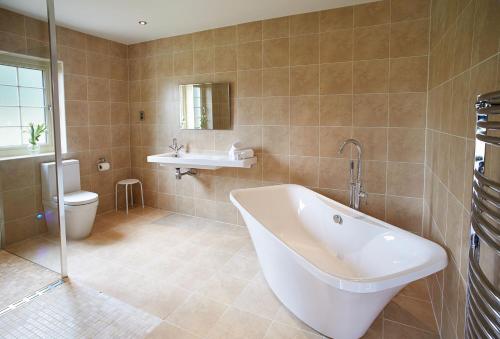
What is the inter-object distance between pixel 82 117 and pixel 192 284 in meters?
2.68

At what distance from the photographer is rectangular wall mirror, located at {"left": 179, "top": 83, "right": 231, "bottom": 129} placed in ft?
12.1

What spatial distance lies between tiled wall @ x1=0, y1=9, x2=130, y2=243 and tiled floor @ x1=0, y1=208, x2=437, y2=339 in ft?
1.48

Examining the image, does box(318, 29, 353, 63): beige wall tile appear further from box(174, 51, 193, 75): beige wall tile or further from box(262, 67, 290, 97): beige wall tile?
box(174, 51, 193, 75): beige wall tile

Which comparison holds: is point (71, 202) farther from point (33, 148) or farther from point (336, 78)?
point (336, 78)

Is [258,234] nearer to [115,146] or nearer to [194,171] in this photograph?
[194,171]

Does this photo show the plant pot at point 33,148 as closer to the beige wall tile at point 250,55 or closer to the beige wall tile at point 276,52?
the beige wall tile at point 250,55

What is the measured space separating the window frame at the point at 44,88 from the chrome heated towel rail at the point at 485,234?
2.71 meters

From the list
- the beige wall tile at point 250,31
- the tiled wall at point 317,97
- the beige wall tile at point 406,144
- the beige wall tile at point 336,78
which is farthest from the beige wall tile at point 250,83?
the beige wall tile at point 406,144

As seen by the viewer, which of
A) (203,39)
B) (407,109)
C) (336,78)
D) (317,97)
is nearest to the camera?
(407,109)

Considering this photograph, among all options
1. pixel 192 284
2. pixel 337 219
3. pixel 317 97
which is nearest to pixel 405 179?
pixel 337 219

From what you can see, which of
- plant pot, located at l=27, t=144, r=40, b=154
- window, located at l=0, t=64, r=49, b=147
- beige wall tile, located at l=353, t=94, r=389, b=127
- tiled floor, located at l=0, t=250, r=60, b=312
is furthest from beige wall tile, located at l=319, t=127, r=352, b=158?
tiled floor, located at l=0, t=250, r=60, b=312

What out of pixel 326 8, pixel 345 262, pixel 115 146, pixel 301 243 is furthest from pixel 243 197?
pixel 115 146

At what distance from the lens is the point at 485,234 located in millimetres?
905

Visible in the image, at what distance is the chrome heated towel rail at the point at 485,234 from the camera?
0.82 metres
